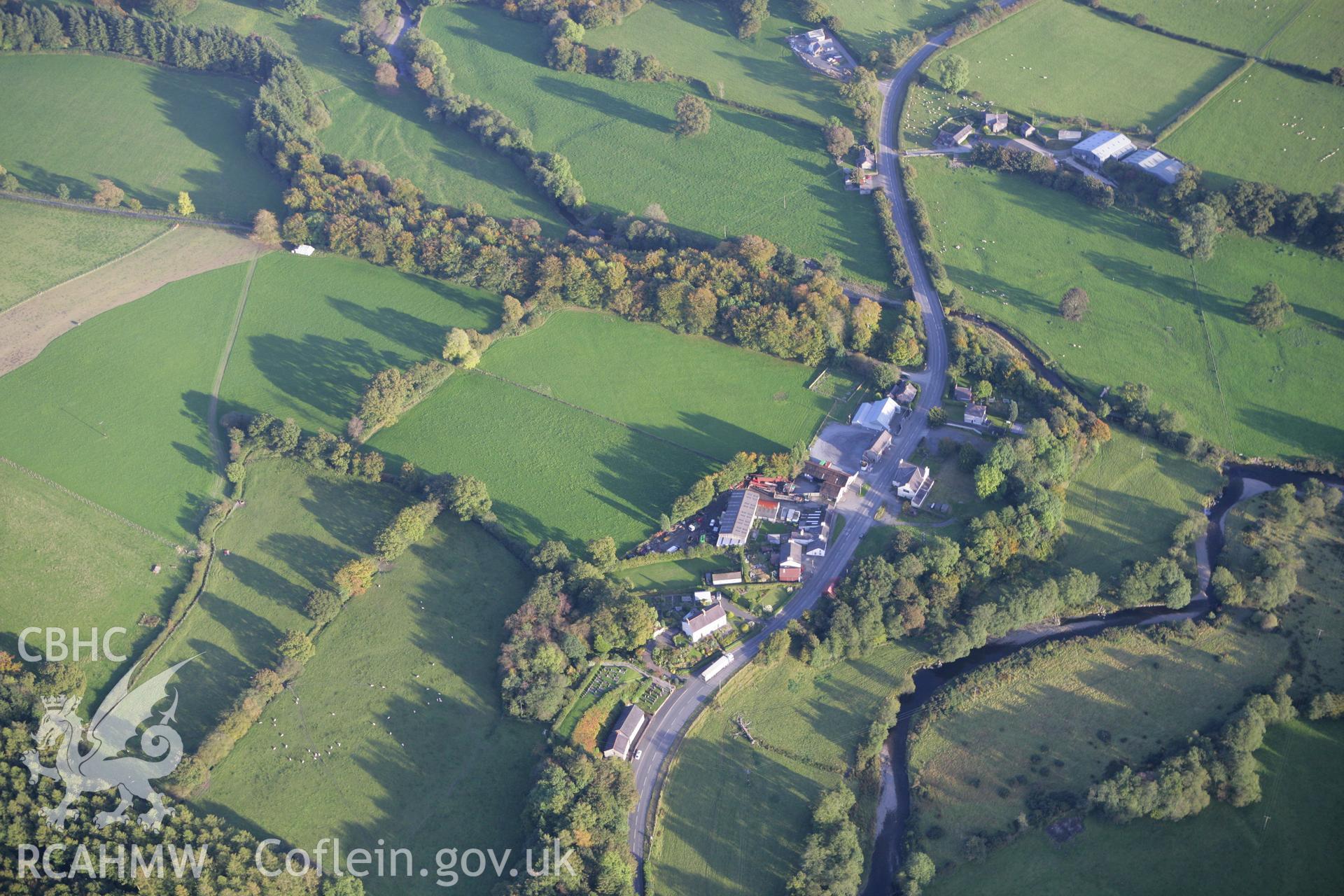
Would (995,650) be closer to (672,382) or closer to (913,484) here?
(913,484)

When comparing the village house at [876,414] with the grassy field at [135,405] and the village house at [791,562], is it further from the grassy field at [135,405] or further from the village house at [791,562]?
the grassy field at [135,405]

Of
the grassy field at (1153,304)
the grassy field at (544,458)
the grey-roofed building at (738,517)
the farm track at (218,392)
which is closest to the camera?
the grey-roofed building at (738,517)

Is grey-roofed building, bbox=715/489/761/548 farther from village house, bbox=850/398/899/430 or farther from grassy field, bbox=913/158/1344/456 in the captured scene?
grassy field, bbox=913/158/1344/456

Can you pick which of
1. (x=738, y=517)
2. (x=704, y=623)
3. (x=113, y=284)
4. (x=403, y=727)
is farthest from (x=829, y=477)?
(x=113, y=284)

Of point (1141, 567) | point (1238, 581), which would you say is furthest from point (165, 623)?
point (1238, 581)

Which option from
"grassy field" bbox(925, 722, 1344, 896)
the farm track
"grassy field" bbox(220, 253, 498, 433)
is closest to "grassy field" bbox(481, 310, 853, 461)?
"grassy field" bbox(220, 253, 498, 433)

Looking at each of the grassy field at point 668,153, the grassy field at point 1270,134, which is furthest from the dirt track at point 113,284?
the grassy field at point 1270,134

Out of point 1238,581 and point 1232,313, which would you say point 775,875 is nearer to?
point 1238,581
